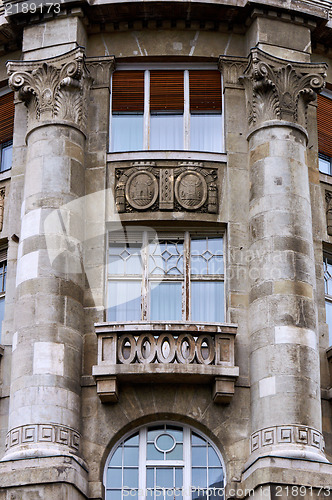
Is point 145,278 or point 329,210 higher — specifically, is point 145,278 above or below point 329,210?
below

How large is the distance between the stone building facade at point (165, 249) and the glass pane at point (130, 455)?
0.19ft

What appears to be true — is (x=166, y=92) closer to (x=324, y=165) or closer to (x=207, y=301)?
(x=324, y=165)

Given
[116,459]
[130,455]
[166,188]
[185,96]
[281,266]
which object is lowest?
[116,459]

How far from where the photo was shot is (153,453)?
31.6m

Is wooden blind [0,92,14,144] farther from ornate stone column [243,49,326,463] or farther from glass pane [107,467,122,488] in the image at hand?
glass pane [107,467,122,488]

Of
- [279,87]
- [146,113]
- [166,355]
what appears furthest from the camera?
[146,113]

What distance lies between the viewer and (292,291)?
32.1 meters

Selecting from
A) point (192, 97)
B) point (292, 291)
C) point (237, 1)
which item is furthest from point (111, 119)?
point (292, 291)

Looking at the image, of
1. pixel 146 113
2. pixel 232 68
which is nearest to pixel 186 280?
pixel 146 113

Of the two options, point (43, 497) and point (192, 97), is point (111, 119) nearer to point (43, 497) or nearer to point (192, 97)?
→ point (192, 97)

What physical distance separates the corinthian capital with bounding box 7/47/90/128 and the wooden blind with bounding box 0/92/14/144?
2.18 metres

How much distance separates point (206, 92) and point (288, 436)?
10506 mm

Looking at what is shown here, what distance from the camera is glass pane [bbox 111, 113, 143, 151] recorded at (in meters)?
35.3

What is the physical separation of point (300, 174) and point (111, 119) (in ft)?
18.4
